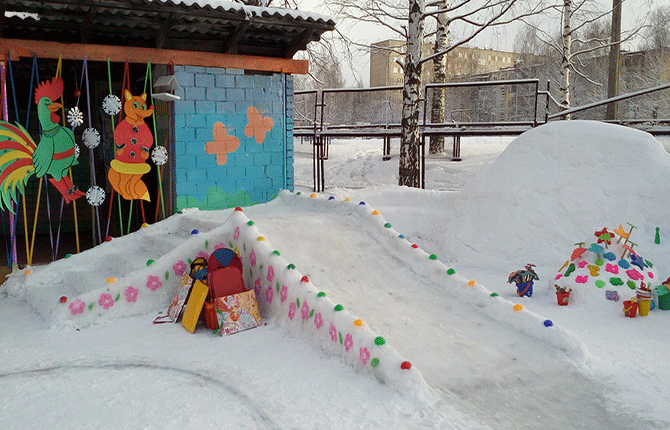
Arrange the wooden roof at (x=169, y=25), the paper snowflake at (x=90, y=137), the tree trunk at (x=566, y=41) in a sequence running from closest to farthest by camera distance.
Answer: the wooden roof at (x=169, y=25)
the paper snowflake at (x=90, y=137)
the tree trunk at (x=566, y=41)

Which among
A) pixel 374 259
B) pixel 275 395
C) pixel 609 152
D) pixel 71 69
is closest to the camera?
pixel 275 395

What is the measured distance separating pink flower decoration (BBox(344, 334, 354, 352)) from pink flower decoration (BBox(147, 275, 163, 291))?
2433 mm

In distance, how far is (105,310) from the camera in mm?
5410

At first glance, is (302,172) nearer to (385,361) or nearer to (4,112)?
(4,112)

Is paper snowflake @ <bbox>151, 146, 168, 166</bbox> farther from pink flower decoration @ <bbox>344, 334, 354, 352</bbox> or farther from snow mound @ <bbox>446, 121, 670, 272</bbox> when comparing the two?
snow mound @ <bbox>446, 121, 670, 272</bbox>

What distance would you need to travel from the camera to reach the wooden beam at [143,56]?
20.9 feet

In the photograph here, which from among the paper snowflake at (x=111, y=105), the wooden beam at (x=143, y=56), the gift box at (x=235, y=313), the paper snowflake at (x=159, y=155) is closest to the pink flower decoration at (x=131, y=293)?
the gift box at (x=235, y=313)

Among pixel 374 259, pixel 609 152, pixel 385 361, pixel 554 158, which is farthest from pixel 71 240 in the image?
pixel 609 152

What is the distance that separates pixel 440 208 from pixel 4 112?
252 inches

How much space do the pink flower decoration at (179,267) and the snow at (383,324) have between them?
69 mm

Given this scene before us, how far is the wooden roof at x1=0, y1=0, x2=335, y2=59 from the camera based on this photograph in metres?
6.11

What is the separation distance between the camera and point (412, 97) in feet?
36.0

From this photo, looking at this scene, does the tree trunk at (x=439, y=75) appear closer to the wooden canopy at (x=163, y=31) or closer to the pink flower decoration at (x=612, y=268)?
the wooden canopy at (x=163, y=31)

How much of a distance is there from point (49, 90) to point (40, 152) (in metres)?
0.75
